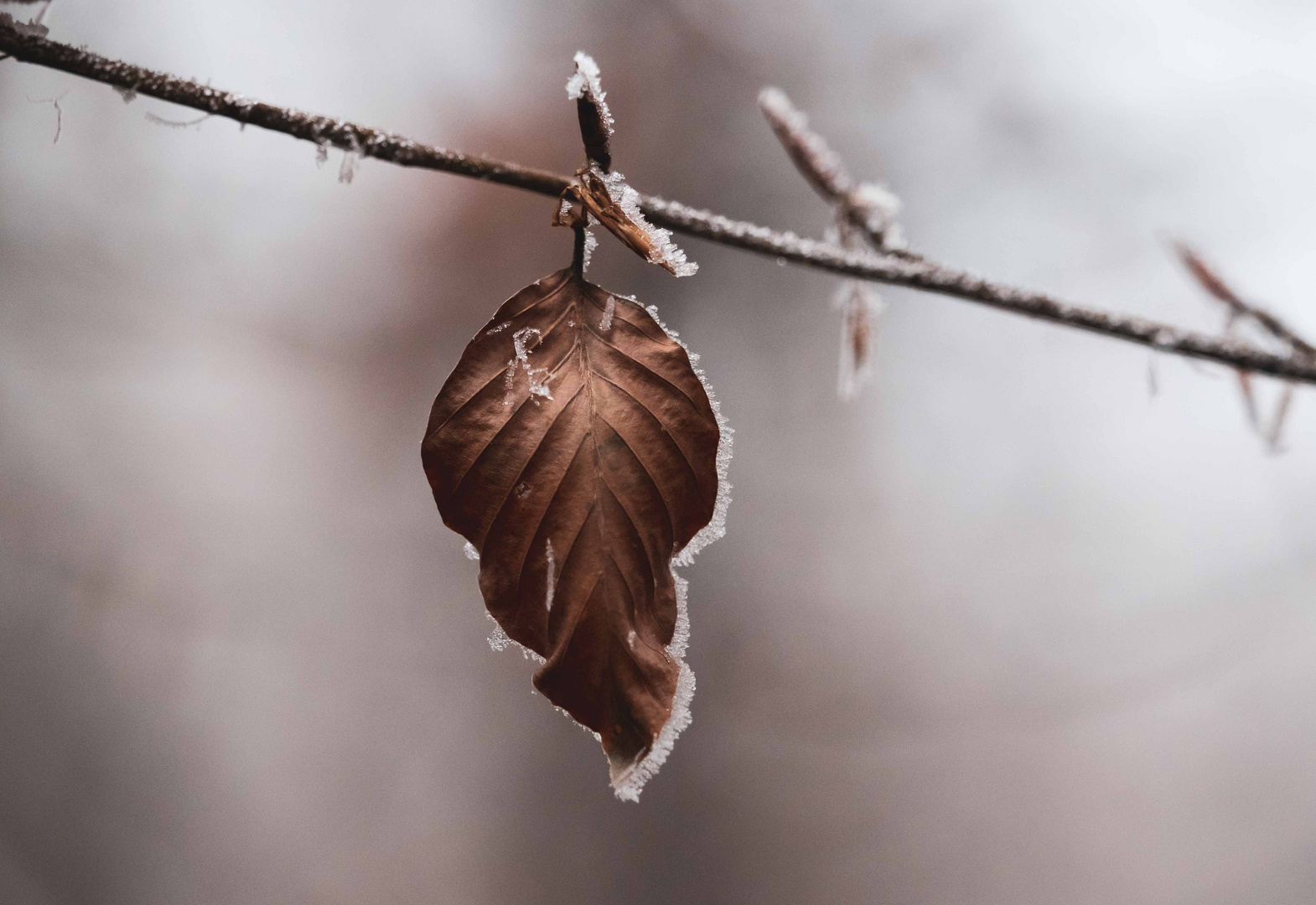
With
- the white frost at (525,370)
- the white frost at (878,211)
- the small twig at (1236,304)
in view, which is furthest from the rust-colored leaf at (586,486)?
the small twig at (1236,304)

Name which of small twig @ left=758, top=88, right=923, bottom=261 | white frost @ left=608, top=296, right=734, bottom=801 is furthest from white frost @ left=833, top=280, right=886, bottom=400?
white frost @ left=608, top=296, right=734, bottom=801

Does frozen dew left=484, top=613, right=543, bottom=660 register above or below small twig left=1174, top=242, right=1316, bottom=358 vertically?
below

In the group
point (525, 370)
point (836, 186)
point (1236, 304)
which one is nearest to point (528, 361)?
point (525, 370)

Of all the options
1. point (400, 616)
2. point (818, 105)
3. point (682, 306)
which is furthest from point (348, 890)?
point (818, 105)

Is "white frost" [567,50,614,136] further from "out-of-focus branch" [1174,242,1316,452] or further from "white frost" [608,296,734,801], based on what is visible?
"out-of-focus branch" [1174,242,1316,452]

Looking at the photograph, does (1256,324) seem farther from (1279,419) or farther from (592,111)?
(592,111)

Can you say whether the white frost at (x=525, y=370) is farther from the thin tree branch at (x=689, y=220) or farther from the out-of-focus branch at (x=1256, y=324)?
the out-of-focus branch at (x=1256, y=324)
